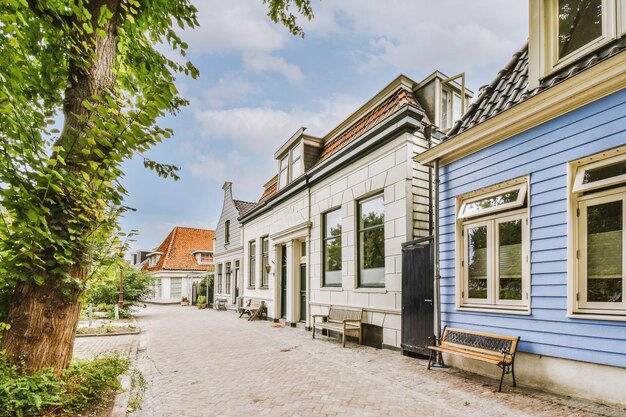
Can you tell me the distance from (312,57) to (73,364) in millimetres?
9855

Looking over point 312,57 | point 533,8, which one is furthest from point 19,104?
point 312,57

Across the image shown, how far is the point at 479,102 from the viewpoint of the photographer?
7.01 metres

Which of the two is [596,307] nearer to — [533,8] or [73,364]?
[533,8]

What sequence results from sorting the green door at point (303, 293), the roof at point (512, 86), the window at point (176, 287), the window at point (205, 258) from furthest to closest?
1. the window at point (205, 258)
2. the window at point (176, 287)
3. the green door at point (303, 293)
4. the roof at point (512, 86)

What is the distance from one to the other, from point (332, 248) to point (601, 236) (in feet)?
23.8

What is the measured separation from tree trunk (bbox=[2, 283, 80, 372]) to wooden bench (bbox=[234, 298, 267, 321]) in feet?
40.7

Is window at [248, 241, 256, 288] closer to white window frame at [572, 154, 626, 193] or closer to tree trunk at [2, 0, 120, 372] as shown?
tree trunk at [2, 0, 120, 372]

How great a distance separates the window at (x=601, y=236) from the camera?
15.2ft

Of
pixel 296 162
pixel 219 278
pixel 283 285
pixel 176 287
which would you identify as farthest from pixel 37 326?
pixel 176 287

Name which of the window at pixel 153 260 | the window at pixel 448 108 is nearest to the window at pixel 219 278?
the window at pixel 153 260

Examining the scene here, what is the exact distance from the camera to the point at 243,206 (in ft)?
73.4

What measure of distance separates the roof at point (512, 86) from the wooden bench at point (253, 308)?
11.7 m

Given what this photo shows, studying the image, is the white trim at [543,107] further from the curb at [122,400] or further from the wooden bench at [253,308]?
the wooden bench at [253,308]

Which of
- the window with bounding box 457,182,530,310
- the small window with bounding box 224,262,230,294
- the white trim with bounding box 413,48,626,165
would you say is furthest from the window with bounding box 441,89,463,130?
the small window with bounding box 224,262,230,294
